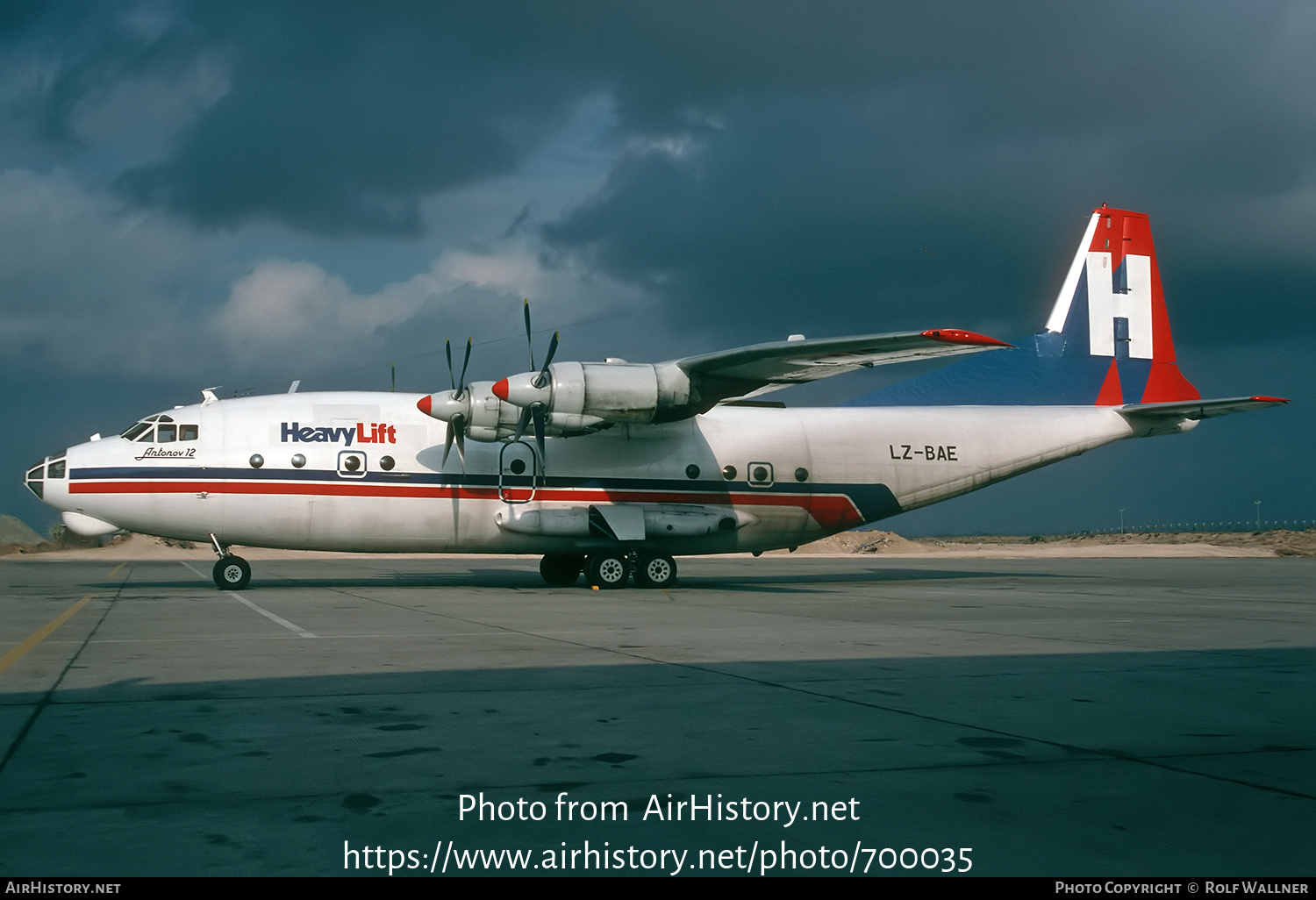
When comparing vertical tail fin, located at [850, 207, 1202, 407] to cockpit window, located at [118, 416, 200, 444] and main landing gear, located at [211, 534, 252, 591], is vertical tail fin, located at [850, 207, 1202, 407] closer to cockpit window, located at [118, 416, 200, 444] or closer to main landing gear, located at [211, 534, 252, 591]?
main landing gear, located at [211, 534, 252, 591]

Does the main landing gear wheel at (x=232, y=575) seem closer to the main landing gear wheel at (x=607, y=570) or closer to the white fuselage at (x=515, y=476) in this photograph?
the white fuselage at (x=515, y=476)

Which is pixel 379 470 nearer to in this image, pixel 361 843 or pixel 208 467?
pixel 208 467

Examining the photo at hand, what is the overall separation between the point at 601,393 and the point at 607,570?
406cm

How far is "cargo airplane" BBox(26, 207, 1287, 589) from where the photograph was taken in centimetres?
2073

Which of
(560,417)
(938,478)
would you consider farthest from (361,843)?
(938,478)

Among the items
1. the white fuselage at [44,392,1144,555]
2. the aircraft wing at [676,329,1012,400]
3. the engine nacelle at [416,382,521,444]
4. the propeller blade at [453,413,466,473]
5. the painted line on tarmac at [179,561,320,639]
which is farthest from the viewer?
the propeller blade at [453,413,466,473]

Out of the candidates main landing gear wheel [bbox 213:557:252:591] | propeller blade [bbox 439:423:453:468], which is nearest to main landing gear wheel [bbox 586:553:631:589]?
propeller blade [bbox 439:423:453:468]

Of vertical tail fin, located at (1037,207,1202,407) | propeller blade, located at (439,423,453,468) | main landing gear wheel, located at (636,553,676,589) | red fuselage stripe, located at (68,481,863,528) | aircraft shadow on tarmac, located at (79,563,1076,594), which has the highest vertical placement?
vertical tail fin, located at (1037,207,1202,407)

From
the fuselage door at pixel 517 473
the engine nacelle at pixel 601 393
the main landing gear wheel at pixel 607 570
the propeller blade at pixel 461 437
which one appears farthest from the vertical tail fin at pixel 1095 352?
Answer: the propeller blade at pixel 461 437

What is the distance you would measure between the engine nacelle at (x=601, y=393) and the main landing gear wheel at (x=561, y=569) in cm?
461

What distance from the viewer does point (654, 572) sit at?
74.4 feet

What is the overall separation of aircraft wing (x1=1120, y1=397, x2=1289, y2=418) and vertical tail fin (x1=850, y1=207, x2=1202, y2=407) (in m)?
0.95

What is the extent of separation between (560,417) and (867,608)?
295 inches

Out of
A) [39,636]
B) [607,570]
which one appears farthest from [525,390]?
[39,636]
